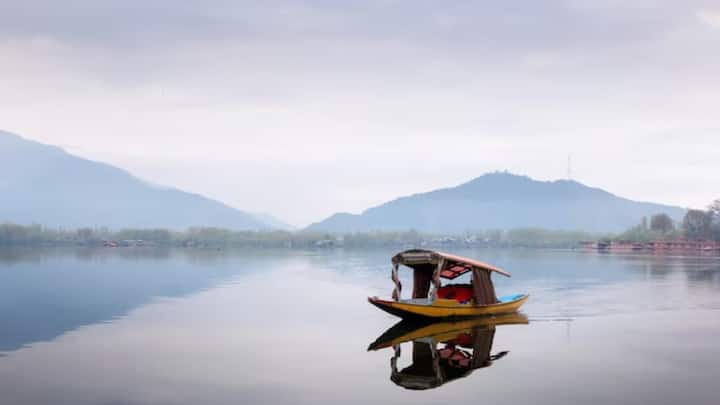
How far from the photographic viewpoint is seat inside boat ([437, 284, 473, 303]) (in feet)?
124

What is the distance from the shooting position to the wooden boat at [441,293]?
33.9m

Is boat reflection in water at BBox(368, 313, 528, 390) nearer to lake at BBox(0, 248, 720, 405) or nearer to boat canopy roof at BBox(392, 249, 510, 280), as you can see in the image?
lake at BBox(0, 248, 720, 405)

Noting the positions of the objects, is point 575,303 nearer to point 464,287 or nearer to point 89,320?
point 464,287

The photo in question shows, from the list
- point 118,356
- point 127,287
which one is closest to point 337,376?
point 118,356

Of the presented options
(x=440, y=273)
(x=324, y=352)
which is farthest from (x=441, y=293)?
(x=324, y=352)

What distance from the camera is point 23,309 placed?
137 ft

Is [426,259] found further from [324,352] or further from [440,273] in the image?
[324,352]

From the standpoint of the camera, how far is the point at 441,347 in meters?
29.3

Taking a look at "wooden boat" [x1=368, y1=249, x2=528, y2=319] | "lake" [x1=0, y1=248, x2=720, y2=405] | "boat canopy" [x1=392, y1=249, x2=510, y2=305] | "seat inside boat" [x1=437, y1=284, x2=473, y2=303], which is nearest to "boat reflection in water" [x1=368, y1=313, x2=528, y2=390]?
"lake" [x1=0, y1=248, x2=720, y2=405]

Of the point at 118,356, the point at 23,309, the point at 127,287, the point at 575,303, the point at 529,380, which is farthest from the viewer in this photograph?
the point at 127,287

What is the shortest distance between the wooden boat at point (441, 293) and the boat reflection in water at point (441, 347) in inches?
24.0

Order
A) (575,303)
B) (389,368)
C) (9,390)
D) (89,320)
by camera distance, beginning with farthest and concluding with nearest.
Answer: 1. (575,303)
2. (89,320)
3. (389,368)
4. (9,390)

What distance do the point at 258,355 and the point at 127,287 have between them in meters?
33.5

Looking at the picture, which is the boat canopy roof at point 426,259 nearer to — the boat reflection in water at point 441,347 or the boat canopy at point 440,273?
the boat canopy at point 440,273
